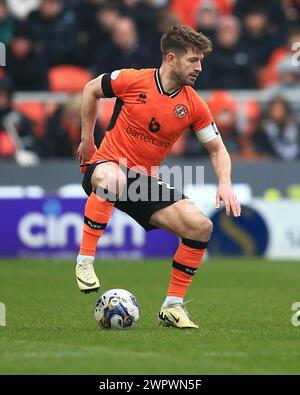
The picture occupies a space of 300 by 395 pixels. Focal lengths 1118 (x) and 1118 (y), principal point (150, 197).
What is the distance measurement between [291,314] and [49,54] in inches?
391

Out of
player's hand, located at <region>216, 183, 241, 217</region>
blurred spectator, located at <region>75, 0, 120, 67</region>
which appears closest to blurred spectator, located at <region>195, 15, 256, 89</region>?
blurred spectator, located at <region>75, 0, 120, 67</region>

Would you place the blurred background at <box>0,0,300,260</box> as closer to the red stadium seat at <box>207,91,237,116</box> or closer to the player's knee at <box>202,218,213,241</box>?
the red stadium seat at <box>207,91,237,116</box>

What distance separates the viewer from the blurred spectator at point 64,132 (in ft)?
55.3

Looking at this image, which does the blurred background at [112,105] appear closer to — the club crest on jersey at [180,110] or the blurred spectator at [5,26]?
the blurred spectator at [5,26]

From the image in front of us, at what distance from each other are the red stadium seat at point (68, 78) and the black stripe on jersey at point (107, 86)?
9.09 meters

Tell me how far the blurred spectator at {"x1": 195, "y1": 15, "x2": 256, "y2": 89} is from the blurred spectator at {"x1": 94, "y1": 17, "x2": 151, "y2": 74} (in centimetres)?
101

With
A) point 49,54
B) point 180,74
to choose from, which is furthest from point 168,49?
point 49,54

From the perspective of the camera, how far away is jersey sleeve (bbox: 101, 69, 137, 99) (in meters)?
8.81

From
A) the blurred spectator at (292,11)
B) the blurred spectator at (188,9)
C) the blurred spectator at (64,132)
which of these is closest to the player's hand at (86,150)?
the blurred spectator at (64,132)

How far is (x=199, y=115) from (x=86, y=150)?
97 cm

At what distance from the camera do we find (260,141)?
17453 millimetres

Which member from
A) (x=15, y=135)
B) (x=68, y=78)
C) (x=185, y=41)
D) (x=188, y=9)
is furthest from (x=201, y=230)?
(x=188, y=9)

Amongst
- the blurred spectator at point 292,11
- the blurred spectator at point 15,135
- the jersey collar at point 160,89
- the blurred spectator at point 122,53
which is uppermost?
the blurred spectator at point 292,11
